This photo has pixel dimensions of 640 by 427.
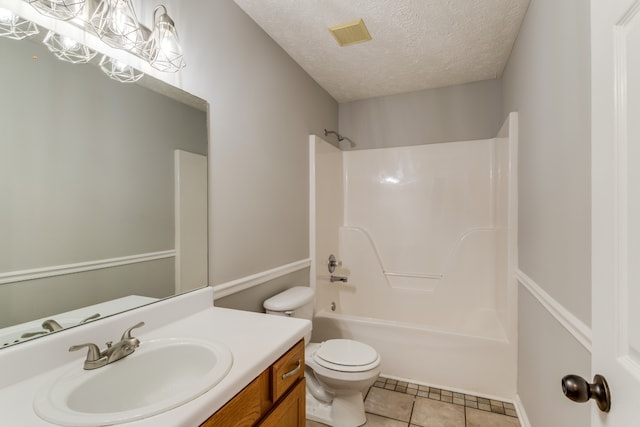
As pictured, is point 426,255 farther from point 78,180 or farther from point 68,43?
point 68,43

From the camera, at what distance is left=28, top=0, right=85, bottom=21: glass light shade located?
34.8 inches

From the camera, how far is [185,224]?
4.49 feet

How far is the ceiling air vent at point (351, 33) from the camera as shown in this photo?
1.82 metres

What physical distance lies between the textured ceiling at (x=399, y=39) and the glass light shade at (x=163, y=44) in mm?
639

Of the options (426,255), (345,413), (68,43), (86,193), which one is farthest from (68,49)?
(426,255)

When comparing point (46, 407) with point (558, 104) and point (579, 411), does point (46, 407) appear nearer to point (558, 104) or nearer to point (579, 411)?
point (579, 411)

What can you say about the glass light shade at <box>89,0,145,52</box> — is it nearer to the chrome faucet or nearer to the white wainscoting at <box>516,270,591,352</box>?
the chrome faucet

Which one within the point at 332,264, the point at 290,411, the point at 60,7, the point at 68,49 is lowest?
the point at 290,411

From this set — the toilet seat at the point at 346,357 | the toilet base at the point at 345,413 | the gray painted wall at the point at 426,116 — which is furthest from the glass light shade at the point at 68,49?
the gray painted wall at the point at 426,116

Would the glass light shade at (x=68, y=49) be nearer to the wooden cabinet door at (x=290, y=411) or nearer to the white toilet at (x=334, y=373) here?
the wooden cabinet door at (x=290, y=411)

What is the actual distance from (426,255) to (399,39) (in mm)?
1816

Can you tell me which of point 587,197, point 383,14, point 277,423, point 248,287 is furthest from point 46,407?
point 383,14

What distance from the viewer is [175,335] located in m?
1.13

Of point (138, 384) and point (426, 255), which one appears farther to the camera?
point (426, 255)
